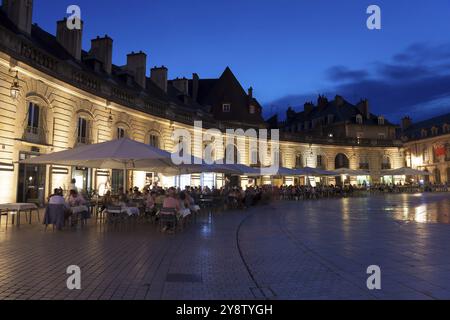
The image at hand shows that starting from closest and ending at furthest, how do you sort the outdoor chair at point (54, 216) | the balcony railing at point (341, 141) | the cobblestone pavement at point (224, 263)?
1. the cobblestone pavement at point (224, 263)
2. the outdoor chair at point (54, 216)
3. the balcony railing at point (341, 141)

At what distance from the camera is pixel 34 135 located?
1775 cm

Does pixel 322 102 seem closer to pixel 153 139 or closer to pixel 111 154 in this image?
pixel 153 139

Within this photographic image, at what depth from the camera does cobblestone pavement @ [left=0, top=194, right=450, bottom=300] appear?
5195 millimetres

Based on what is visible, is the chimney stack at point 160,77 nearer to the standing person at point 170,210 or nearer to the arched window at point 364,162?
the standing person at point 170,210

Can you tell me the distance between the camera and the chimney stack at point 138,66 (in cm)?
3150

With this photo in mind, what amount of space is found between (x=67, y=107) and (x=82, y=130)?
1.80 meters

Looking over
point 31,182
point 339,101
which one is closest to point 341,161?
point 339,101

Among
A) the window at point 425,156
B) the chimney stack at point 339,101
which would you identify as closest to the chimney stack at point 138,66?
the chimney stack at point 339,101

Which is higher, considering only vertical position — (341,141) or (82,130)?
(341,141)

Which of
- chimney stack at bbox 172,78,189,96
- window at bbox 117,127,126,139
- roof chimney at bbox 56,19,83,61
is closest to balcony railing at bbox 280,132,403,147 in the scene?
chimney stack at bbox 172,78,189,96

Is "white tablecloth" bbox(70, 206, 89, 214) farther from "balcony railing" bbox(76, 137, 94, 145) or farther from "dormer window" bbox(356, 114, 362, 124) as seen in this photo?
"dormer window" bbox(356, 114, 362, 124)

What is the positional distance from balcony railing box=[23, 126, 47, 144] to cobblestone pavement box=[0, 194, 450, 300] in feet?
23.2

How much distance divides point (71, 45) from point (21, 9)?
4638mm

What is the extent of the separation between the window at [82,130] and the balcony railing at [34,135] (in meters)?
2.62
